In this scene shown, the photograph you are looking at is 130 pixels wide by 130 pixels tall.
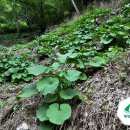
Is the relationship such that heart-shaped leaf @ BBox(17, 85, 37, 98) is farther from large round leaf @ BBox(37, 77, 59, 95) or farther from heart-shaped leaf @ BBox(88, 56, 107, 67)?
heart-shaped leaf @ BBox(88, 56, 107, 67)

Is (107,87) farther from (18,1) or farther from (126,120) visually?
(18,1)

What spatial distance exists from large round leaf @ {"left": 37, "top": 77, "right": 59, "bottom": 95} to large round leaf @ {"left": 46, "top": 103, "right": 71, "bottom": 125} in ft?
0.47

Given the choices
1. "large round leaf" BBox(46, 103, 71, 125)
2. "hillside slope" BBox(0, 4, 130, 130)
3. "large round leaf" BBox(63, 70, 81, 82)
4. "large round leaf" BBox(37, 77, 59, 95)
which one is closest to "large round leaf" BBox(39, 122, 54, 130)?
"hillside slope" BBox(0, 4, 130, 130)

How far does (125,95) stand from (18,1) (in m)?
15.1

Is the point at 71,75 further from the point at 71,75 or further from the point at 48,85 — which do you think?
the point at 48,85

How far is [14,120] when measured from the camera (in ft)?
9.07

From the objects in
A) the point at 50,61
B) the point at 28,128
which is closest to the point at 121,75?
the point at 28,128

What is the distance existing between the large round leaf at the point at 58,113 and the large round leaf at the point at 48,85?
0.47ft

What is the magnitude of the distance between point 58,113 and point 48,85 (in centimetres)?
34

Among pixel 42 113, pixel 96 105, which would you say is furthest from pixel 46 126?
pixel 96 105

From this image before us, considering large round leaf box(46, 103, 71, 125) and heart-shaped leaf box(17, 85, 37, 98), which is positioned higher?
heart-shaped leaf box(17, 85, 37, 98)

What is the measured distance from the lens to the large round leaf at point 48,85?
2464mm

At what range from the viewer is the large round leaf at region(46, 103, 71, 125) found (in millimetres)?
2262

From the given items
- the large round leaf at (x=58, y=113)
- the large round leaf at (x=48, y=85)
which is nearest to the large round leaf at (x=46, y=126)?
the large round leaf at (x=58, y=113)
